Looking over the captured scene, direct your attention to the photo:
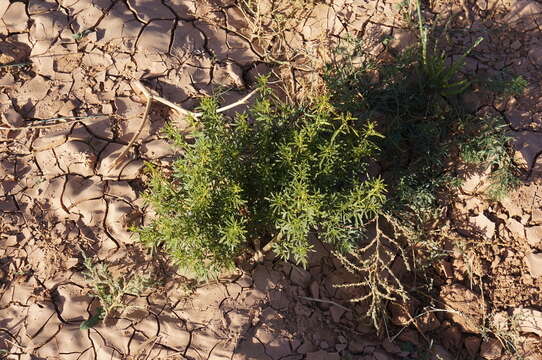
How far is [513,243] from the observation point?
12.2ft

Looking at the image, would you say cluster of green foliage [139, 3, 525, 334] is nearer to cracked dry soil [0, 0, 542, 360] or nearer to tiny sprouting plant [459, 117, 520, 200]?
tiny sprouting plant [459, 117, 520, 200]

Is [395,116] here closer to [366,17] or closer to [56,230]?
[366,17]

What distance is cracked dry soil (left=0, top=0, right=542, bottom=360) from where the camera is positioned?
10.5 feet

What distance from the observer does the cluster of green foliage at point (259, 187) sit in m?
2.89

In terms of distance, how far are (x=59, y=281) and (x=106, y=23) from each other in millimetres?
1889

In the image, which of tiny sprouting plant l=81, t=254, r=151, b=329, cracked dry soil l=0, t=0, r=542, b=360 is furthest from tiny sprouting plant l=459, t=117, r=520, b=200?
tiny sprouting plant l=81, t=254, r=151, b=329

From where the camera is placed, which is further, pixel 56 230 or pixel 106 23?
pixel 106 23

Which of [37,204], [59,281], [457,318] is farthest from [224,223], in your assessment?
[457,318]

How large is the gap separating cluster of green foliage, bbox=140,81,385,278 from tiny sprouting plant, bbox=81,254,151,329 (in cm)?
33

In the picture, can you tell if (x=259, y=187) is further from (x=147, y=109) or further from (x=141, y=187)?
(x=147, y=109)

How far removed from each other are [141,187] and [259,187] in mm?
951

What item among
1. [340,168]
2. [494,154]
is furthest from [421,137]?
[340,168]

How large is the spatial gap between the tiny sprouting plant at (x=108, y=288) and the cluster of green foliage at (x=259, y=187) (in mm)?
331

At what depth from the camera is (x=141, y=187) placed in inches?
144
